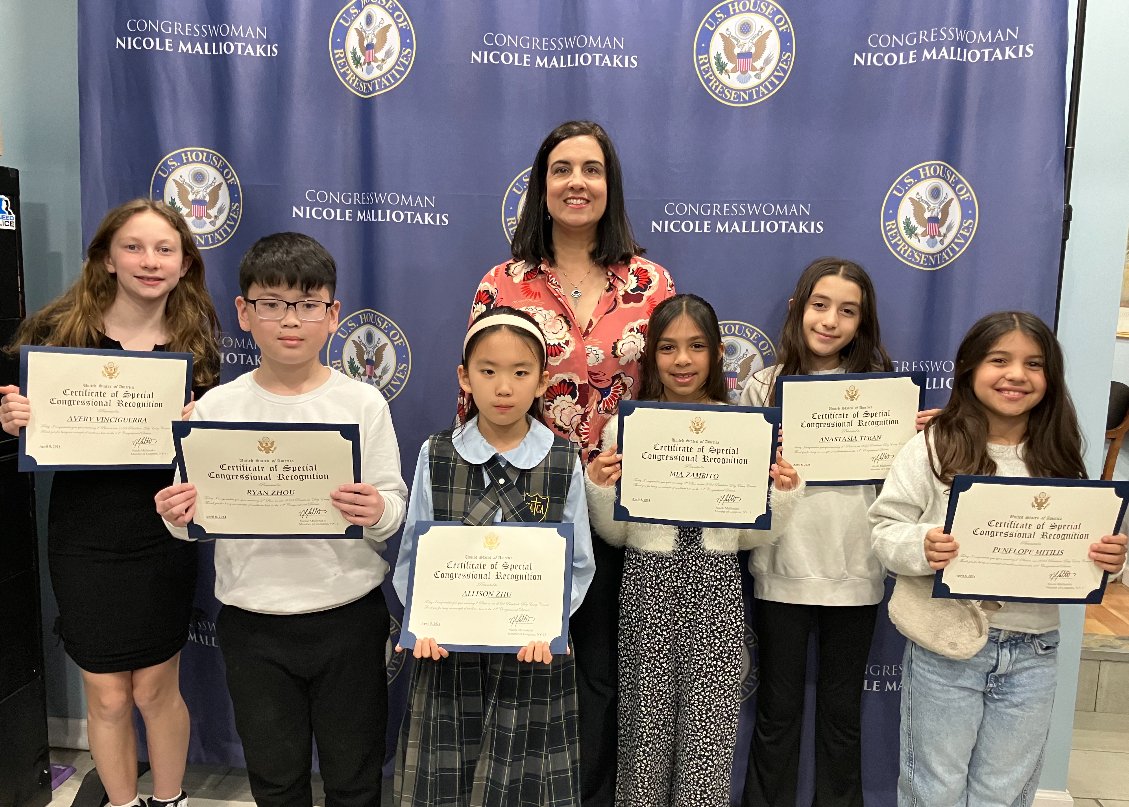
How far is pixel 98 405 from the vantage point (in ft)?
6.76

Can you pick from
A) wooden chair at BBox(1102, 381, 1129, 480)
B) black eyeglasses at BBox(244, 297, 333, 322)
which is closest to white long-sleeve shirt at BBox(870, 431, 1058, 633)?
black eyeglasses at BBox(244, 297, 333, 322)

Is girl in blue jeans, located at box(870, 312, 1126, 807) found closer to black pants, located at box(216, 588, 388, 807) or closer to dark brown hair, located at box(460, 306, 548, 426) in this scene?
dark brown hair, located at box(460, 306, 548, 426)

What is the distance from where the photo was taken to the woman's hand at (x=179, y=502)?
1882 millimetres

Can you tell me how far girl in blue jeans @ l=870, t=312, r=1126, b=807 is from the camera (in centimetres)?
197

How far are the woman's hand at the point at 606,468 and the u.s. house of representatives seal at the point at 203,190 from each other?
1.64 m

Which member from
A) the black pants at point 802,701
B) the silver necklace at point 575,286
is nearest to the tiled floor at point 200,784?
the black pants at point 802,701

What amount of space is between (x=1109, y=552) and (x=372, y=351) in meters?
2.26

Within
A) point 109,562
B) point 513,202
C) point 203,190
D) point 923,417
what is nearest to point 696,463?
point 923,417

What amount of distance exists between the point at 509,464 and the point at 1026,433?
135 centimetres

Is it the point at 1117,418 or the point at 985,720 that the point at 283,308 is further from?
the point at 1117,418

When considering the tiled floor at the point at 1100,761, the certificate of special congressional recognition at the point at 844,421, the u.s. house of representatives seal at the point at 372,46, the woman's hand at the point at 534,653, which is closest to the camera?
the woman's hand at the point at 534,653

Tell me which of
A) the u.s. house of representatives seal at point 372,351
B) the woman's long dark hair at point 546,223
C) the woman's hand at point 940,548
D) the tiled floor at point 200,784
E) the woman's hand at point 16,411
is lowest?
the tiled floor at point 200,784

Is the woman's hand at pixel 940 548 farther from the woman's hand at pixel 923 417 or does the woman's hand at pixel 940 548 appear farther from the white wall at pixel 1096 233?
the white wall at pixel 1096 233

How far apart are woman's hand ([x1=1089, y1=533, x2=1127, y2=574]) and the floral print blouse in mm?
1211
